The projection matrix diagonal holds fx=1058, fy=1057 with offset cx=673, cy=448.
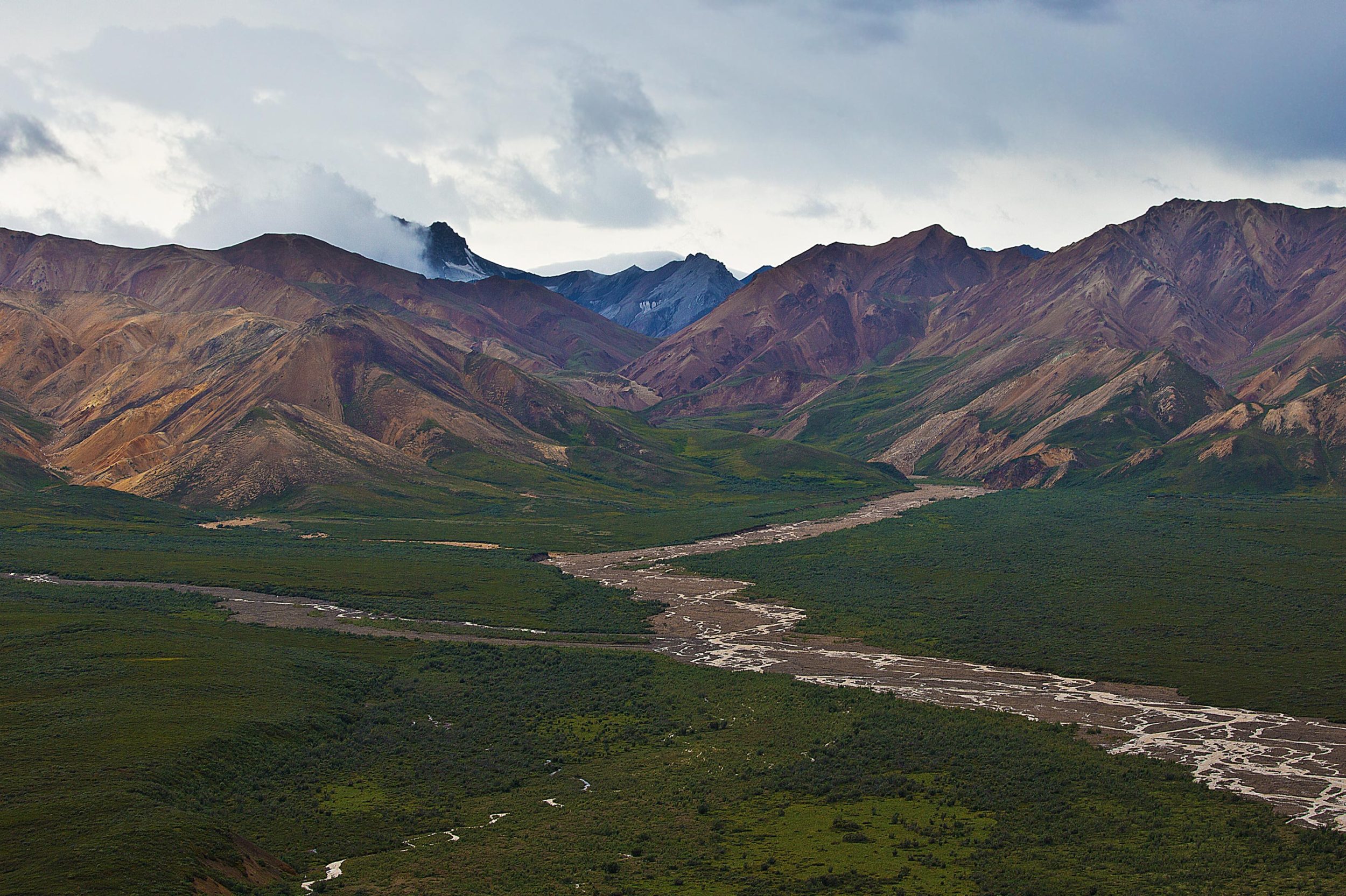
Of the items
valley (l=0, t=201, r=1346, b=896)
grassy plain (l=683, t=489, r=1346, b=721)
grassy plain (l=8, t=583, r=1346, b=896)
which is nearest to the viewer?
grassy plain (l=8, t=583, r=1346, b=896)

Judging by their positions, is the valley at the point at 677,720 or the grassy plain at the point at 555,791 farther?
the valley at the point at 677,720

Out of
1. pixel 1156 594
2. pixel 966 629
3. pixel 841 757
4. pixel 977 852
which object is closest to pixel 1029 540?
pixel 1156 594

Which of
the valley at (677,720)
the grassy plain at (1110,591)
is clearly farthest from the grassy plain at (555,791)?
the grassy plain at (1110,591)

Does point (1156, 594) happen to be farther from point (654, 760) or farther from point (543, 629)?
point (654, 760)

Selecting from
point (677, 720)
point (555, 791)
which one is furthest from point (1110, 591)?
point (555, 791)

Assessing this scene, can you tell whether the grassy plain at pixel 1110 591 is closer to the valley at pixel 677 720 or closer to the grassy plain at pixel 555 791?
the valley at pixel 677 720

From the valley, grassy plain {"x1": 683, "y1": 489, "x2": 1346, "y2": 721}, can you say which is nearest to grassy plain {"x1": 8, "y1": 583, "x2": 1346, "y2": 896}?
the valley

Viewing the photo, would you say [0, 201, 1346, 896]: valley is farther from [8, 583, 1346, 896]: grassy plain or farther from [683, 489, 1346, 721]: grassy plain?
[683, 489, 1346, 721]: grassy plain
